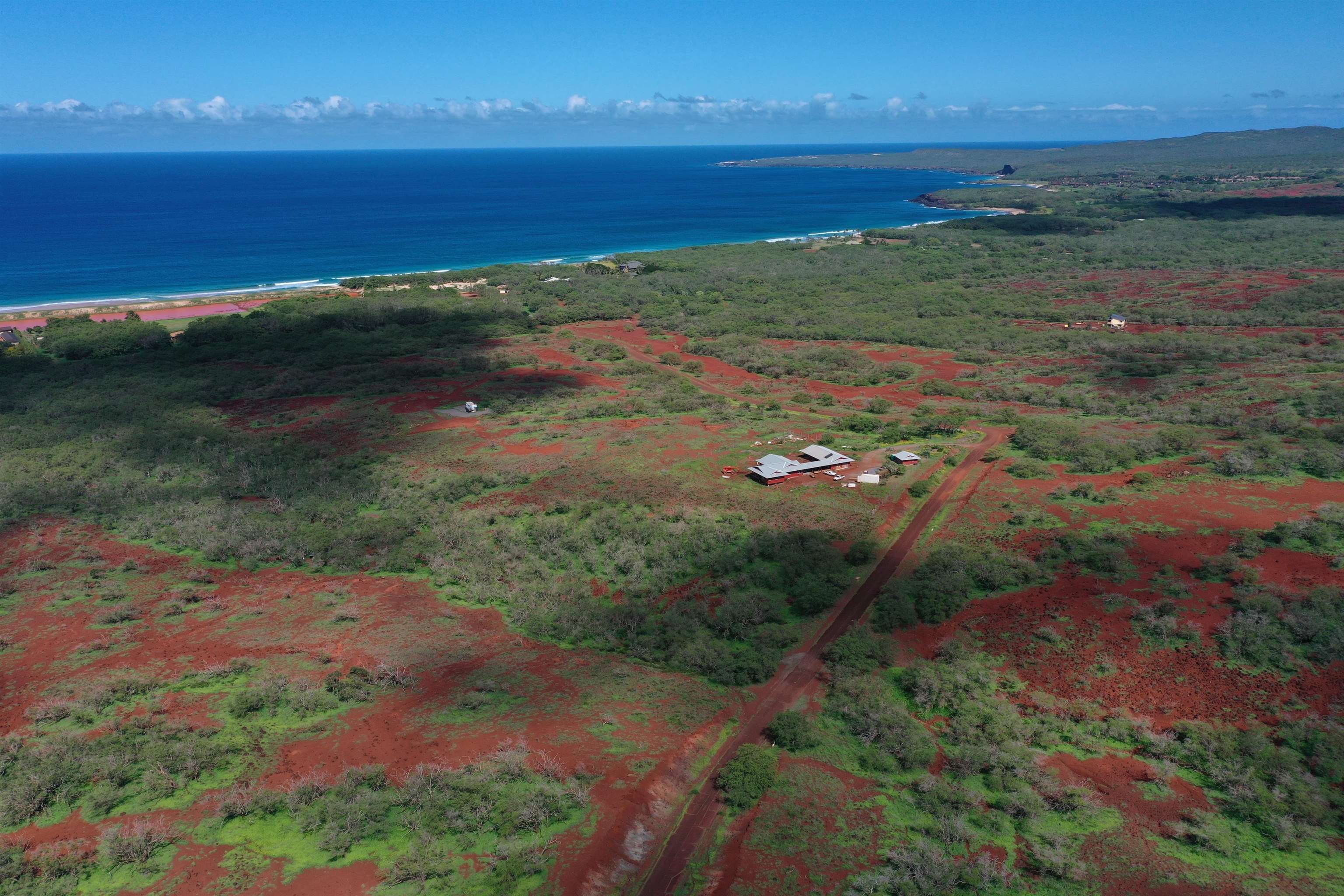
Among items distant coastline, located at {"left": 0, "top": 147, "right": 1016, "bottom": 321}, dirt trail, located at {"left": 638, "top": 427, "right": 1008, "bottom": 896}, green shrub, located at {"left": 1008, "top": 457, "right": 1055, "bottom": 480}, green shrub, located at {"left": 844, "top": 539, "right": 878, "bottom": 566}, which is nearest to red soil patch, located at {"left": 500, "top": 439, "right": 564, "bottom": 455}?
green shrub, located at {"left": 844, "top": 539, "right": 878, "bottom": 566}

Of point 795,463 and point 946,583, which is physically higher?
point 795,463

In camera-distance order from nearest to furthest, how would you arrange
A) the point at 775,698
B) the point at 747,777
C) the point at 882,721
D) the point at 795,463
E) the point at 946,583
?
the point at 747,777
the point at 882,721
the point at 775,698
the point at 946,583
the point at 795,463

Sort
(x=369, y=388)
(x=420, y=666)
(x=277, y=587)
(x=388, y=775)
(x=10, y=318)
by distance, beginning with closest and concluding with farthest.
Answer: (x=388, y=775)
(x=420, y=666)
(x=277, y=587)
(x=369, y=388)
(x=10, y=318)

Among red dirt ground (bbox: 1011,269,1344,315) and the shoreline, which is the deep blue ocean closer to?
the shoreline

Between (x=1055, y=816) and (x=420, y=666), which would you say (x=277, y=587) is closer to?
(x=420, y=666)

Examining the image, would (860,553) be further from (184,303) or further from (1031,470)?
(184,303)

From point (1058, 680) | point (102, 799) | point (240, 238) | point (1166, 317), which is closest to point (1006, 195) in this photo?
point (1166, 317)

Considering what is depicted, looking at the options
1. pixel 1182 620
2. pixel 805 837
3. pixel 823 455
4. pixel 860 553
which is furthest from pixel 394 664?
pixel 1182 620
